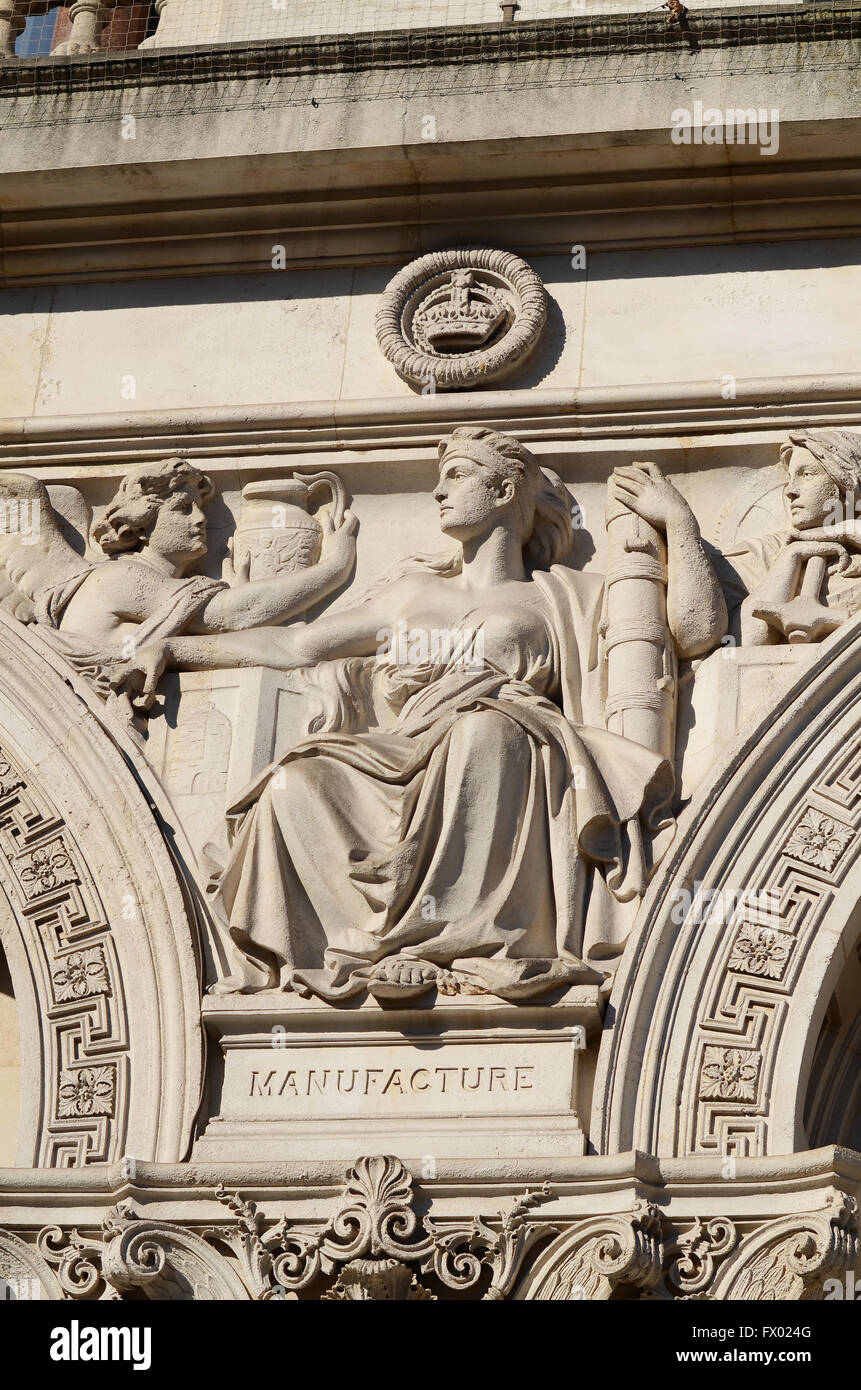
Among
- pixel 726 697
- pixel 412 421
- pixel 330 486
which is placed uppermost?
pixel 412 421

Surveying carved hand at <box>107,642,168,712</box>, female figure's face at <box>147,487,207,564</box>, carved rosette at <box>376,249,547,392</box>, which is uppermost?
carved rosette at <box>376,249,547,392</box>

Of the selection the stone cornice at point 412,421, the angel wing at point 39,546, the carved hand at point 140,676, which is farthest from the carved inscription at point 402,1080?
the stone cornice at point 412,421

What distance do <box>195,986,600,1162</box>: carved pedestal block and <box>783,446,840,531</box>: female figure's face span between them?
6.71 ft

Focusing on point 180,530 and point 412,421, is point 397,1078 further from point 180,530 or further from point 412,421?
point 412,421

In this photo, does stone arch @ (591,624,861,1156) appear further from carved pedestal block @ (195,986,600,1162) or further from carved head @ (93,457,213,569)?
carved head @ (93,457,213,569)

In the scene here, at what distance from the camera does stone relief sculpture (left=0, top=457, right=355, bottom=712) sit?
342 inches

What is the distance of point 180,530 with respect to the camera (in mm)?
8914

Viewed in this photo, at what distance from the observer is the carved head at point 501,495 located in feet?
28.2

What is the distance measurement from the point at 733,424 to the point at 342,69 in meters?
2.20

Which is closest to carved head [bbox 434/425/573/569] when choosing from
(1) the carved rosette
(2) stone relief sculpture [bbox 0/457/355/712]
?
(1) the carved rosette

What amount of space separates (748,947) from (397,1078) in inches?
47.1

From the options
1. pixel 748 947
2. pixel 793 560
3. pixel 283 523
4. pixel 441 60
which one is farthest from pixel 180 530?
pixel 748 947

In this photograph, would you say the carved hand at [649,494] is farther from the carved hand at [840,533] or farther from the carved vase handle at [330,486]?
the carved vase handle at [330,486]

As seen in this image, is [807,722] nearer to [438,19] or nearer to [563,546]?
[563,546]
